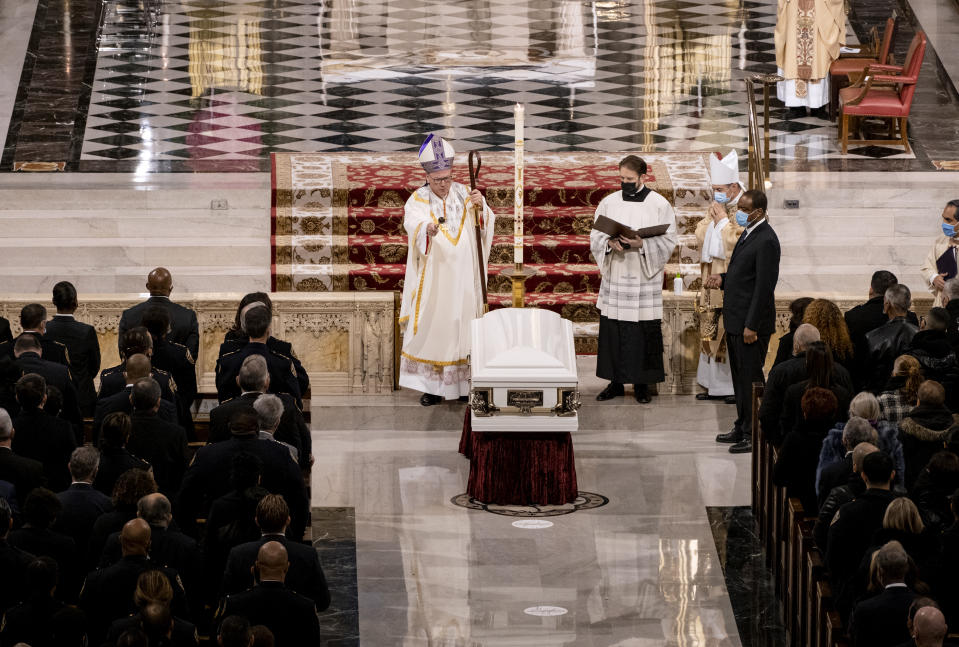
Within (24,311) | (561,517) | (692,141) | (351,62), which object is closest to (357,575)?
(561,517)

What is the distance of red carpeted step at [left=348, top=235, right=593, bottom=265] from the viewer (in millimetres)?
13969

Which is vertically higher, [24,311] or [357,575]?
[24,311]

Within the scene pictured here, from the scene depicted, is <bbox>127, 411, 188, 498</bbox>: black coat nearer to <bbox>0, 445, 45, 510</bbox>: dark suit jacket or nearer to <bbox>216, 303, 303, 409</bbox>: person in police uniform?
<bbox>0, 445, 45, 510</bbox>: dark suit jacket

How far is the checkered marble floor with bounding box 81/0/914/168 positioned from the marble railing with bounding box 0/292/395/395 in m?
4.70

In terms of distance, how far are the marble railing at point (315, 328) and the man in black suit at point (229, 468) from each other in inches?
165

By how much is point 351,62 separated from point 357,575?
11.4m

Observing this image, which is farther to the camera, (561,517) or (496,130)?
(496,130)

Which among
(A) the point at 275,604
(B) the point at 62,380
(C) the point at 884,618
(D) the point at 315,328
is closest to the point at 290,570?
(A) the point at 275,604

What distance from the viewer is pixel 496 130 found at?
17297mm

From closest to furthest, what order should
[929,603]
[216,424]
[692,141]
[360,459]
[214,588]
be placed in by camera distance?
1. [929,603]
2. [214,588]
3. [216,424]
4. [360,459]
5. [692,141]

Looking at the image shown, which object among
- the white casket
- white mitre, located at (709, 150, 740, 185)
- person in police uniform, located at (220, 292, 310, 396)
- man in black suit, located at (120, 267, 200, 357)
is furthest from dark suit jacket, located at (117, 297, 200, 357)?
white mitre, located at (709, 150, 740, 185)

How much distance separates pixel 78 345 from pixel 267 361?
1.35 metres

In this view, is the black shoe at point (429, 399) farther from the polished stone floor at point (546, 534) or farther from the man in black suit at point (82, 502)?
the man in black suit at point (82, 502)

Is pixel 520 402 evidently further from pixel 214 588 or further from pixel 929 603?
pixel 929 603
